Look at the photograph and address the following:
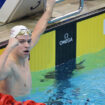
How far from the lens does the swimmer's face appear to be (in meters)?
3.33

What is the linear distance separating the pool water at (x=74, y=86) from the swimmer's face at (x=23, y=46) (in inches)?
42.1

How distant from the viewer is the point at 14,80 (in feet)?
11.3

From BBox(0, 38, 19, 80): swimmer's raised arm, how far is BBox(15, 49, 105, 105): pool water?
44.6 inches

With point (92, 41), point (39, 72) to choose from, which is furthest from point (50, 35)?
point (92, 41)

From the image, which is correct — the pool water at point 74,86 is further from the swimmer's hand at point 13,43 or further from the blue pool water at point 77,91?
the swimmer's hand at point 13,43

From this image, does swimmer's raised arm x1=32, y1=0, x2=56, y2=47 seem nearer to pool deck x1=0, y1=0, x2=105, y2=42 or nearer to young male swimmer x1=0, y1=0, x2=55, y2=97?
young male swimmer x1=0, y1=0, x2=55, y2=97

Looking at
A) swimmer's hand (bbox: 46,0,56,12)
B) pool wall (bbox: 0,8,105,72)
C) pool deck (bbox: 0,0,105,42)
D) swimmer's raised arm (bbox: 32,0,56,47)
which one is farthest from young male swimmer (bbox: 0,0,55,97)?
pool wall (bbox: 0,8,105,72)

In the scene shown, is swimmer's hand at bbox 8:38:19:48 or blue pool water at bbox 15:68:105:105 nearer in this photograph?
swimmer's hand at bbox 8:38:19:48

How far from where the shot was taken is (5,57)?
→ 10.1ft

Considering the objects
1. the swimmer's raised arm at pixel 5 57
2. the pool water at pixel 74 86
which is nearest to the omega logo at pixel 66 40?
the pool water at pixel 74 86

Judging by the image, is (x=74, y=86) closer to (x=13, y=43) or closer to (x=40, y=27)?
(x=40, y=27)

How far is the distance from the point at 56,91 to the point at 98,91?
494 millimetres

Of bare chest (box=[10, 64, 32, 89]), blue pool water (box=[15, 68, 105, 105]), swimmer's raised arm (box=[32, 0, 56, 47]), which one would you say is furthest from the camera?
blue pool water (box=[15, 68, 105, 105])

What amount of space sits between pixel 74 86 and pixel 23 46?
168cm
